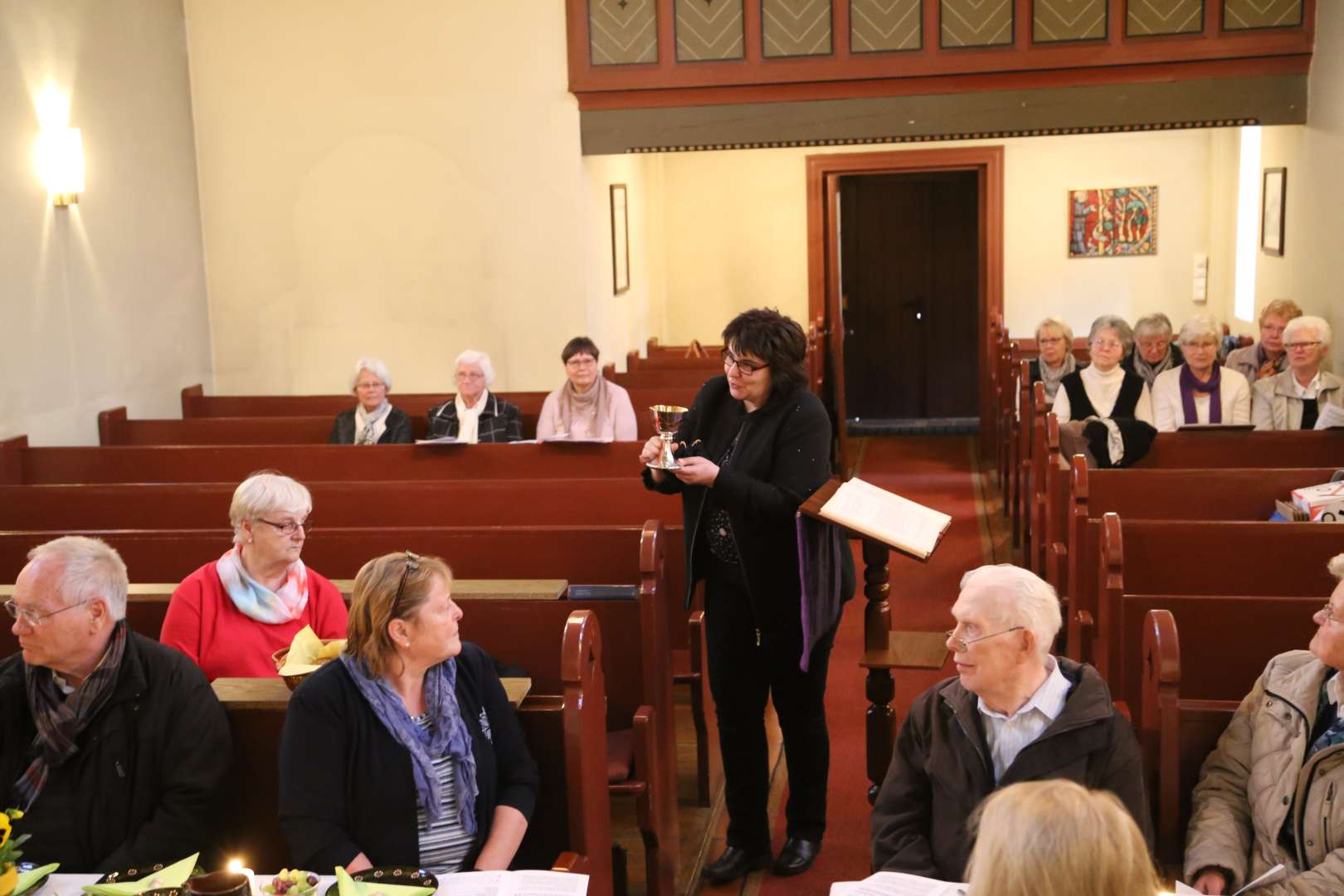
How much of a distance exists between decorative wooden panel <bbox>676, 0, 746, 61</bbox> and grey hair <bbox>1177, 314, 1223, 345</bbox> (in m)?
2.66

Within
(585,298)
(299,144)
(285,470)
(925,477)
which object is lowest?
(925,477)

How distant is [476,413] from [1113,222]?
619cm

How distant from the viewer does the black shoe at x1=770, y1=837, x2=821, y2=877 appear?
3594mm

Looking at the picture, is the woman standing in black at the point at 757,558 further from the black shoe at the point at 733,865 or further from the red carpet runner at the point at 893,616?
the red carpet runner at the point at 893,616

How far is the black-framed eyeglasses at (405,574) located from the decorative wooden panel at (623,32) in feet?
15.9

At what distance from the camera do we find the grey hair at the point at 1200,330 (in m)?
5.45

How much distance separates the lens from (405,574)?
2.55 meters

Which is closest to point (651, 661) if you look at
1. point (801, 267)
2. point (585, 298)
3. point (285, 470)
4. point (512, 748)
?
point (512, 748)

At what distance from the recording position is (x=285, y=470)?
17.9 ft

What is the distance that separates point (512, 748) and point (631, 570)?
51.8 inches

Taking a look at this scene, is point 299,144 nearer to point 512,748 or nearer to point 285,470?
point 285,470

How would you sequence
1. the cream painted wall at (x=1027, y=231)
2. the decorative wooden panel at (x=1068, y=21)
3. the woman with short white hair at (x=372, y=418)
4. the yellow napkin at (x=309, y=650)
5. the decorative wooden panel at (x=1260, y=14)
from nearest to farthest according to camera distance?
the yellow napkin at (x=309, y=650) < the woman with short white hair at (x=372, y=418) < the decorative wooden panel at (x=1260, y=14) < the decorative wooden panel at (x=1068, y=21) < the cream painted wall at (x=1027, y=231)

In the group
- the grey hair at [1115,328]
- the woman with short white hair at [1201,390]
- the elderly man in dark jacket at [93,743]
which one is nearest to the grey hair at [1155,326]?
the grey hair at [1115,328]

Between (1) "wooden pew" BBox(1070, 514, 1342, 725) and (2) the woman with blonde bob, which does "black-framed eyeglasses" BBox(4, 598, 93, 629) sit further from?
(1) "wooden pew" BBox(1070, 514, 1342, 725)
